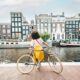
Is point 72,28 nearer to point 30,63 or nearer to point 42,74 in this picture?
point 30,63

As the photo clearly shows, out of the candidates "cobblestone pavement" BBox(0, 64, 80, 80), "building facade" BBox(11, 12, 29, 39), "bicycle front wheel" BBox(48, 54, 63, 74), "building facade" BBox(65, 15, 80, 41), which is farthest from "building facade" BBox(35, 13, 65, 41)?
"bicycle front wheel" BBox(48, 54, 63, 74)

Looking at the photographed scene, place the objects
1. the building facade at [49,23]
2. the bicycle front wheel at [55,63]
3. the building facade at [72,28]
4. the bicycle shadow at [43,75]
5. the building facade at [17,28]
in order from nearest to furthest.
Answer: the bicycle shadow at [43,75] < the bicycle front wheel at [55,63] < the building facade at [49,23] < the building facade at [17,28] < the building facade at [72,28]

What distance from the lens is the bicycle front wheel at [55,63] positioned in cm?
491

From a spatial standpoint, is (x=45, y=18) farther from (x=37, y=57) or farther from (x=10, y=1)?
(x=37, y=57)

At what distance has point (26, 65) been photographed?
5.01 m

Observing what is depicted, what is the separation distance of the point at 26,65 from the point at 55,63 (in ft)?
1.43

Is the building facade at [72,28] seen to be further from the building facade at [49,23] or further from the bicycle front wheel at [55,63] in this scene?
the bicycle front wheel at [55,63]

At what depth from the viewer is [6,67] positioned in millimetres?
5508

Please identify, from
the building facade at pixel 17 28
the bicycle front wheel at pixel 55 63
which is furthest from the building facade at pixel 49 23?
the bicycle front wheel at pixel 55 63

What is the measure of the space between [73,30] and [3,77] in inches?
493

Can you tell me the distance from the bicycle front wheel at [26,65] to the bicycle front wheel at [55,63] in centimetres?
30

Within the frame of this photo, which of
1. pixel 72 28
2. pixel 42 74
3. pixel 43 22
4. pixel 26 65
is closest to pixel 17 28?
pixel 72 28

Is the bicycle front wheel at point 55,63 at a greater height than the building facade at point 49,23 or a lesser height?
lesser

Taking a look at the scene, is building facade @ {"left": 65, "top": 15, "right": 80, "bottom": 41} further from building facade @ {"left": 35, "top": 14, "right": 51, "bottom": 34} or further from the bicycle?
the bicycle
